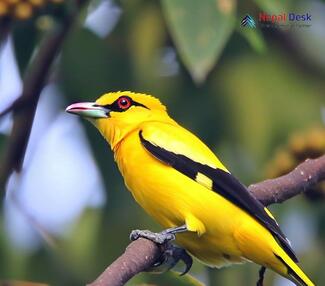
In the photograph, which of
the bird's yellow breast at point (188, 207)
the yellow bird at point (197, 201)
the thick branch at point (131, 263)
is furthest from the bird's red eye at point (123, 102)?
the thick branch at point (131, 263)

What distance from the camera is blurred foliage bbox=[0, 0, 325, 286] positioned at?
4930mm

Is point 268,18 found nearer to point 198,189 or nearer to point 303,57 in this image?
point 303,57

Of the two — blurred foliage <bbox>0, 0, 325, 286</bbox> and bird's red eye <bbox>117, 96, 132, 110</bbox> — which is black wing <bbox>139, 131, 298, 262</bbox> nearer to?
bird's red eye <bbox>117, 96, 132, 110</bbox>

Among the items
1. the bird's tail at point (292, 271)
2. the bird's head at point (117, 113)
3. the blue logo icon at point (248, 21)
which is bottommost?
the bird's tail at point (292, 271)

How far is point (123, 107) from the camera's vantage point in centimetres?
427

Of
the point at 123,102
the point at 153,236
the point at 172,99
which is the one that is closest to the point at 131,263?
the point at 153,236

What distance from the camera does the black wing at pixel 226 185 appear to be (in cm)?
380

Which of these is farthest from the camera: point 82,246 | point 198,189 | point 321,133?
point 82,246

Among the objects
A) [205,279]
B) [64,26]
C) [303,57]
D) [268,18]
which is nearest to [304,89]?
[303,57]

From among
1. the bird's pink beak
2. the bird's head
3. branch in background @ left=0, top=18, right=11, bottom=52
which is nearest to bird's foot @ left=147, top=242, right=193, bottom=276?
the bird's head

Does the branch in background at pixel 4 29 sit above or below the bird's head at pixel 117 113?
above

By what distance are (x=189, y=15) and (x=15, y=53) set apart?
3.71 feet

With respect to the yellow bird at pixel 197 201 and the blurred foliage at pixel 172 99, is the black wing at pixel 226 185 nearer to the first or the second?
the yellow bird at pixel 197 201

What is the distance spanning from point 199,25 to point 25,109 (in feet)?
2.76
